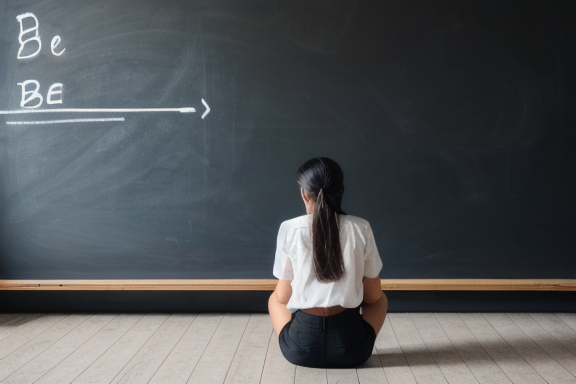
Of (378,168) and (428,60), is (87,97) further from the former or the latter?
(428,60)

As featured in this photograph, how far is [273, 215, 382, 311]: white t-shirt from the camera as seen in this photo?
2.76 m

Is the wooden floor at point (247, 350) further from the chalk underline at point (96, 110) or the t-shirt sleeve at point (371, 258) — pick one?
the chalk underline at point (96, 110)

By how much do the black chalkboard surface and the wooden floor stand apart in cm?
30

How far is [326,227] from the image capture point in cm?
274

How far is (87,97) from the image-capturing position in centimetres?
379

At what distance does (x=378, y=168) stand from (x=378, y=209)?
235mm

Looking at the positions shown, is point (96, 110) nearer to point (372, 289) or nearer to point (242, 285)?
point (242, 285)

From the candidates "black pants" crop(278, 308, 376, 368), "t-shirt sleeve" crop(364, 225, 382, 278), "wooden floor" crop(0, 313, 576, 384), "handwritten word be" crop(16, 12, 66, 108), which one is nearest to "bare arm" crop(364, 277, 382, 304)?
"t-shirt sleeve" crop(364, 225, 382, 278)

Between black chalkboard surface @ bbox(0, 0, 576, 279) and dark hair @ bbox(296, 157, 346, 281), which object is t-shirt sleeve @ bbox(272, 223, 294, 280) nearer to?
dark hair @ bbox(296, 157, 346, 281)

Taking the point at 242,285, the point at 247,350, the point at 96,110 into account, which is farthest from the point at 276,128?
the point at 247,350

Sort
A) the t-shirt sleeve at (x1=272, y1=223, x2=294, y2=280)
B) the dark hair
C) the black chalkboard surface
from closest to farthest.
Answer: the dark hair → the t-shirt sleeve at (x1=272, y1=223, x2=294, y2=280) → the black chalkboard surface

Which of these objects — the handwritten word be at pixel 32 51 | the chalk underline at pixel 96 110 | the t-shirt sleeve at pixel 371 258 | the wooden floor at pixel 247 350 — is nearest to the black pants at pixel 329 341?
the wooden floor at pixel 247 350

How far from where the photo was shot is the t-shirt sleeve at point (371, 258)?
9.29 ft

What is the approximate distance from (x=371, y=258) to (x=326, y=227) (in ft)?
0.89
